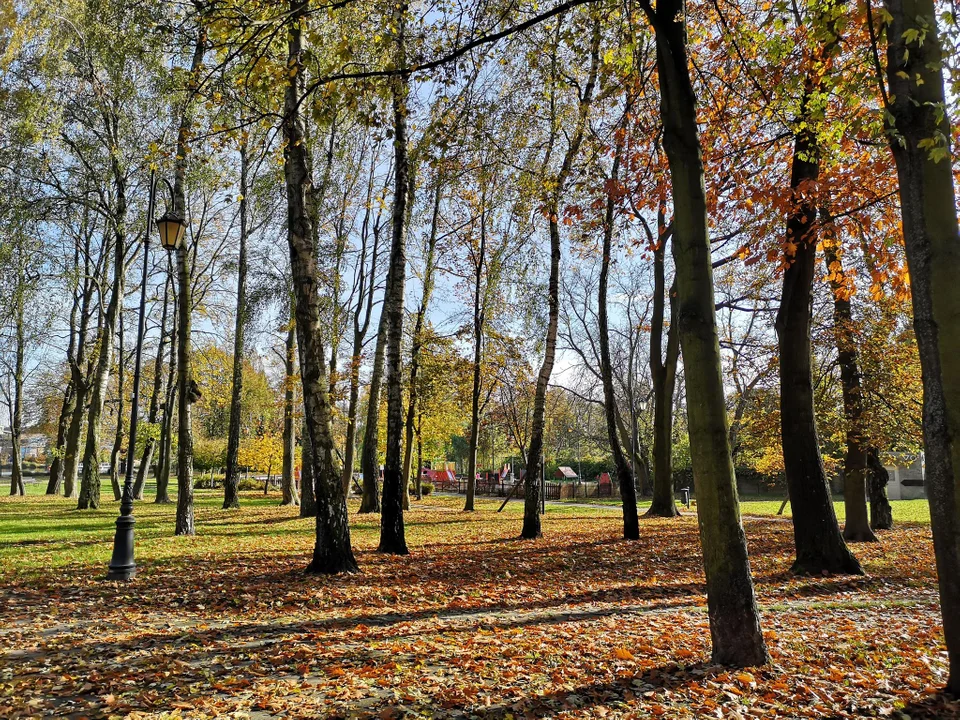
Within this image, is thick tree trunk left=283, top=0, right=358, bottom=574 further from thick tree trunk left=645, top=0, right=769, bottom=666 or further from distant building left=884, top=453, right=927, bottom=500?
distant building left=884, top=453, right=927, bottom=500

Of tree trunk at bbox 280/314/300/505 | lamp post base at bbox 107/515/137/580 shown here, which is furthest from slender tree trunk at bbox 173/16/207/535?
tree trunk at bbox 280/314/300/505

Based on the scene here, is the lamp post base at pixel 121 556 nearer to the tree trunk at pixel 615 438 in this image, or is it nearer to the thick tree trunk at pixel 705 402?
the thick tree trunk at pixel 705 402

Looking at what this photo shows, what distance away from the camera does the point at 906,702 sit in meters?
3.79

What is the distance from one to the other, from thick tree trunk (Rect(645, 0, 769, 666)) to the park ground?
0.31 meters

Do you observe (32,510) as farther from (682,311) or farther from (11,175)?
(682,311)

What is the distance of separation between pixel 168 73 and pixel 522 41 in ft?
26.8

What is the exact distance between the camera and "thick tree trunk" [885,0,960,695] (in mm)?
3618

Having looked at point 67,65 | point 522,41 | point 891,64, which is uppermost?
point 67,65

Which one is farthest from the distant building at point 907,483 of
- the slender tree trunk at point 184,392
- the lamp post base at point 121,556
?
the lamp post base at point 121,556

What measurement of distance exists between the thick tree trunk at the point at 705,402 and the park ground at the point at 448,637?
0.31 m

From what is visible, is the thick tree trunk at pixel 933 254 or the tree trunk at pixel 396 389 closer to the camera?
the thick tree trunk at pixel 933 254

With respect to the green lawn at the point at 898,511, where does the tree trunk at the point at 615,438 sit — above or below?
above

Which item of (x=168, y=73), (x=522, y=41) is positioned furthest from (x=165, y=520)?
(x=522, y=41)

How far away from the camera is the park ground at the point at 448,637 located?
12.8 ft
